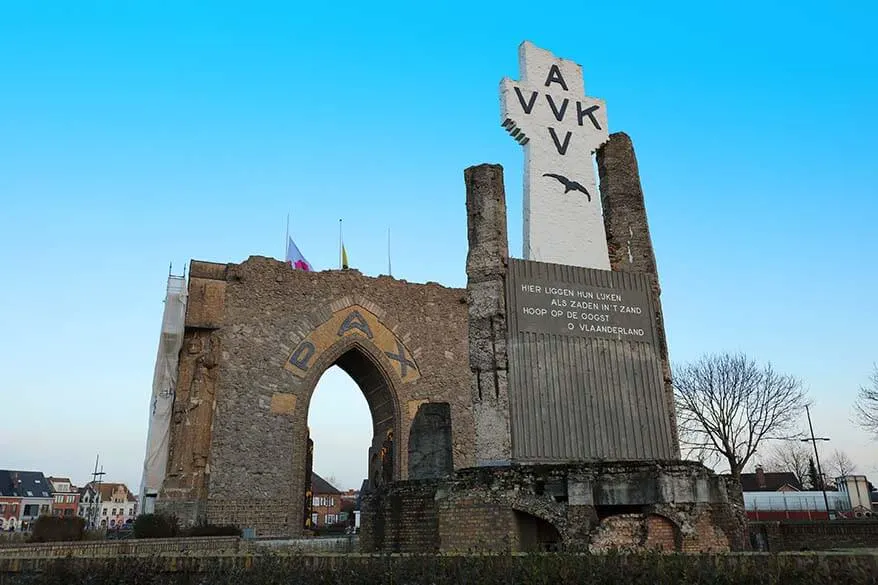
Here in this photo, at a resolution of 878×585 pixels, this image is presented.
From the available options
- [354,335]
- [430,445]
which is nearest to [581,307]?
[430,445]

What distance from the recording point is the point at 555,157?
10461 millimetres

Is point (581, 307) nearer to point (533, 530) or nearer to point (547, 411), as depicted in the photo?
point (547, 411)

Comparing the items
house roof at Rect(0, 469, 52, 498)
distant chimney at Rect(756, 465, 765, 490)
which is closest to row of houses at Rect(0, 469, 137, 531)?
house roof at Rect(0, 469, 52, 498)

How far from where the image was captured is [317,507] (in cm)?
6725

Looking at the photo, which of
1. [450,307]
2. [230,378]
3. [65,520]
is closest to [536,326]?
[65,520]

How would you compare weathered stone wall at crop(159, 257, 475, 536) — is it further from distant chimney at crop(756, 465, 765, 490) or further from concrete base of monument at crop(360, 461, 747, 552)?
distant chimney at crop(756, 465, 765, 490)

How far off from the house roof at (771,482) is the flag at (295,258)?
132ft

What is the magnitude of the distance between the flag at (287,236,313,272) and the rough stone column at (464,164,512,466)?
42.2ft

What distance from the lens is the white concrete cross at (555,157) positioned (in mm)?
10062

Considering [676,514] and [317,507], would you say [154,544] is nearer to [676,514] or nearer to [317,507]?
[676,514]

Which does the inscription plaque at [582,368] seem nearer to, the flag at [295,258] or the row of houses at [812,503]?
the flag at [295,258]

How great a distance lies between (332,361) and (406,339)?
98.2 inches

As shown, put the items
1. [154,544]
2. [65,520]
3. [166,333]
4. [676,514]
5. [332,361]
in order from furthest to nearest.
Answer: [332,361] → [166,333] → [65,520] → [154,544] → [676,514]

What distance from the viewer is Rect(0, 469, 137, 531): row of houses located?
56.8 m
